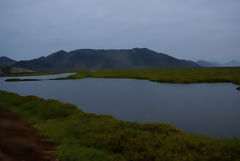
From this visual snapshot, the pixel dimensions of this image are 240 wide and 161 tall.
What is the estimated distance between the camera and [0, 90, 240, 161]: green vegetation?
31.0 feet

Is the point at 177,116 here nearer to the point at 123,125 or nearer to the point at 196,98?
the point at 123,125

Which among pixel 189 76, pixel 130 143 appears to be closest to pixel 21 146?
pixel 130 143

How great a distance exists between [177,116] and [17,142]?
17665mm

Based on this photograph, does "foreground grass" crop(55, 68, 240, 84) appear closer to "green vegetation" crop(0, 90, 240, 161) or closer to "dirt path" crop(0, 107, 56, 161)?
"green vegetation" crop(0, 90, 240, 161)

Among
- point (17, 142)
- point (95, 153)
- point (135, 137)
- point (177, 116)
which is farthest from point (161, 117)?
point (17, 142)

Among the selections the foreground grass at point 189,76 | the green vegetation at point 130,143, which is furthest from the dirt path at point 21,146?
the foreground grass at point 189,76

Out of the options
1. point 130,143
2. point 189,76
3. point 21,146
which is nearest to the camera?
point 21,146

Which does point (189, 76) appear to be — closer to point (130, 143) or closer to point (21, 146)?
point (130, 143)

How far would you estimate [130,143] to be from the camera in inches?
447

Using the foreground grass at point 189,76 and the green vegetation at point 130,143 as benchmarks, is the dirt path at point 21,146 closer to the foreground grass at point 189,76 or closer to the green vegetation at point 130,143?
the green vegetation at point 130,143

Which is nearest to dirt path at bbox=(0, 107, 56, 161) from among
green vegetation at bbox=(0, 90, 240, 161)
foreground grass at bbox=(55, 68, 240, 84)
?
green vegetation at bbox=(0, 90, 240, 161)

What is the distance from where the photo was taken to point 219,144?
10055mm

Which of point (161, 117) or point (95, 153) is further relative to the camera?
point (161, 117)

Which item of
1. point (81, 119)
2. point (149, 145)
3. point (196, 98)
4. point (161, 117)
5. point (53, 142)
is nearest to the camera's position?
point (149, 145)
